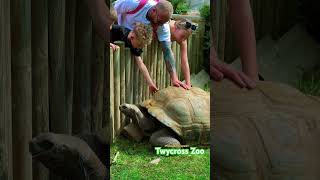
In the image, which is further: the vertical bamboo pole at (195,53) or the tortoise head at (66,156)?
the tortoise head at (66,156)

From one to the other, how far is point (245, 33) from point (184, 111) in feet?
1.31

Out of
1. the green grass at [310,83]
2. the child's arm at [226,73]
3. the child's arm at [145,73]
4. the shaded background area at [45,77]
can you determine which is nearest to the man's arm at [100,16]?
the shaded background area at [45,77]

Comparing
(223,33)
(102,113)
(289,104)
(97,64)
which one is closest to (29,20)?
(97,64)

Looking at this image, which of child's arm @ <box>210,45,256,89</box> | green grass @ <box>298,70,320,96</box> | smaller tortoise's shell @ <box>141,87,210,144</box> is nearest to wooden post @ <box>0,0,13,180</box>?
smaller tortoise's shell @ <box>141,87,210,144</box>

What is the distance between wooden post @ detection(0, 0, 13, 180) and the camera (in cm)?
203

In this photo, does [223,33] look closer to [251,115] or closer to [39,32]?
[251,115]

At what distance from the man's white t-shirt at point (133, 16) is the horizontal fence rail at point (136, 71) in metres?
0.04

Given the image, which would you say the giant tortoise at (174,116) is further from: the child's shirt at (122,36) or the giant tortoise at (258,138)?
the child's shirt at (122,36)

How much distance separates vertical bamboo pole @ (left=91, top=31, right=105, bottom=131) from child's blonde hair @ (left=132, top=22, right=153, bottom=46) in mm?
179

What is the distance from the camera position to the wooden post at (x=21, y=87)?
2.07m

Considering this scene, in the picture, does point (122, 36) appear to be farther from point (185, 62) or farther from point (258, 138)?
point (258, 138)

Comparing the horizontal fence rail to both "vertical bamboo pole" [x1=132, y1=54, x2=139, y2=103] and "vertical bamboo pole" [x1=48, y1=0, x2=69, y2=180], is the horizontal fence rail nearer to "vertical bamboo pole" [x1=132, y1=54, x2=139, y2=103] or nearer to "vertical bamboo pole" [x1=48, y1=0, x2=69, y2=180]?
"vertical bamboo pole" [x1=132, y1=54, x2=139, y2=103]

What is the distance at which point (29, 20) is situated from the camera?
2086 mm

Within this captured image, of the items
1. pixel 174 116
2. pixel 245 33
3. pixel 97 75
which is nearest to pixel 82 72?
pixel 97 75
